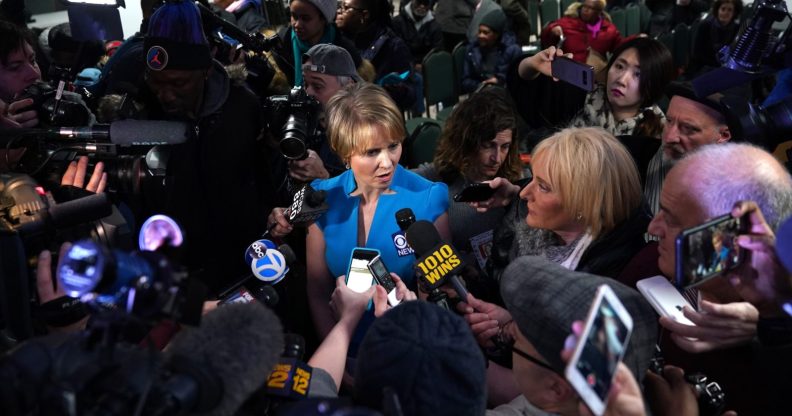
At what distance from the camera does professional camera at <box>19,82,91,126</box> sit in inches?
81.1

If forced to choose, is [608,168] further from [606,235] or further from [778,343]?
[778,343]

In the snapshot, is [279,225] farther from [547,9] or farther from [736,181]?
[547,9]

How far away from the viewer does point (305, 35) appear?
131 inches

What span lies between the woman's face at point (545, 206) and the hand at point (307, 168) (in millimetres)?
897

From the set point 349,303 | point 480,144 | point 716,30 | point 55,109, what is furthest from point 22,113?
point 716,30

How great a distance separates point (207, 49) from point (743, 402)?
1962 millimetres

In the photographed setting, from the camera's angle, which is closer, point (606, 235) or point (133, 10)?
point (606, 235)

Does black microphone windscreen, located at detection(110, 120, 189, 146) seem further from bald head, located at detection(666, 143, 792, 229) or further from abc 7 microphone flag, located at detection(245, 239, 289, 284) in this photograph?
bald head, located at detection(666, 143, 792, 229)

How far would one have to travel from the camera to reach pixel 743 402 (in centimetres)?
130

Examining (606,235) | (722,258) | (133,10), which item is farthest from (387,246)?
(133,10)

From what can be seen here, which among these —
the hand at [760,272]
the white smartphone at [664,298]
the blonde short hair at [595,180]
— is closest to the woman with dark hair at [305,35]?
the blonde short hair at [595,180]

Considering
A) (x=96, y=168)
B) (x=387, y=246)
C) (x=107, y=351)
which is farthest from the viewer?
(x=387, y=246)

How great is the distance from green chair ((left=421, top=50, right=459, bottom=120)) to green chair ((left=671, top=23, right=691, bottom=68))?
281 centimetres

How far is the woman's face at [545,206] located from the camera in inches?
71.4
